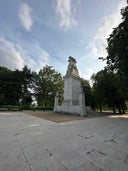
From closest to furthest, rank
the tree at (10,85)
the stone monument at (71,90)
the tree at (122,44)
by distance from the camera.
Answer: the tree at (122,44) → the stone monument at (71,90) → the tree at (10,85)

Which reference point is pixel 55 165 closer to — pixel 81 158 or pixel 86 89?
pixel 81 158

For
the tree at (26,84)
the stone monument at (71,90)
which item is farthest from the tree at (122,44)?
the tree at (26,84)

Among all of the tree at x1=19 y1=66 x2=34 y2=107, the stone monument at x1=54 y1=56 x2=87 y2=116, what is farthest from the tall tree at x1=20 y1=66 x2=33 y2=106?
the stone monument at x1=54 y1=56 x2=87 y2=116

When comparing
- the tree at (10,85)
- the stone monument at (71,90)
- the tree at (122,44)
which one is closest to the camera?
the tree at (122,44)

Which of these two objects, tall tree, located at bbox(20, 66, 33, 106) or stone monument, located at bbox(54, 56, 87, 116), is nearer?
stone monument, located at bbox(54, 56, 87, 116)

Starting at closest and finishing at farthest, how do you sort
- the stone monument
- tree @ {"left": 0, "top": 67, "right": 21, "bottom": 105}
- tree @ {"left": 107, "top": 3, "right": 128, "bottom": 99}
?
tree @ {"left": 107, "top": 3, "right": 128, "bottom": 99}
the stone monument
tree @ {"left": 0, "top": 67, "right": 21, "bottom": 105}

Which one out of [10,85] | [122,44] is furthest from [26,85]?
[122,44]

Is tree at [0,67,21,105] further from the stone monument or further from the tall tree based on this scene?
the stone monument

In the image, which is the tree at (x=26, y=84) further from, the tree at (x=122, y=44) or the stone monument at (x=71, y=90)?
the tree at (x=122, y=44)

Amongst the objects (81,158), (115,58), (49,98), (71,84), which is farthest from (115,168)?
(49,98)

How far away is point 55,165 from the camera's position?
2.64 m

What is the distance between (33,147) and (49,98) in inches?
1184

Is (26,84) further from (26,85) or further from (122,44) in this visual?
(122,44)

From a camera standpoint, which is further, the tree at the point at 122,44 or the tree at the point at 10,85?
the tree at the point at 10,85
